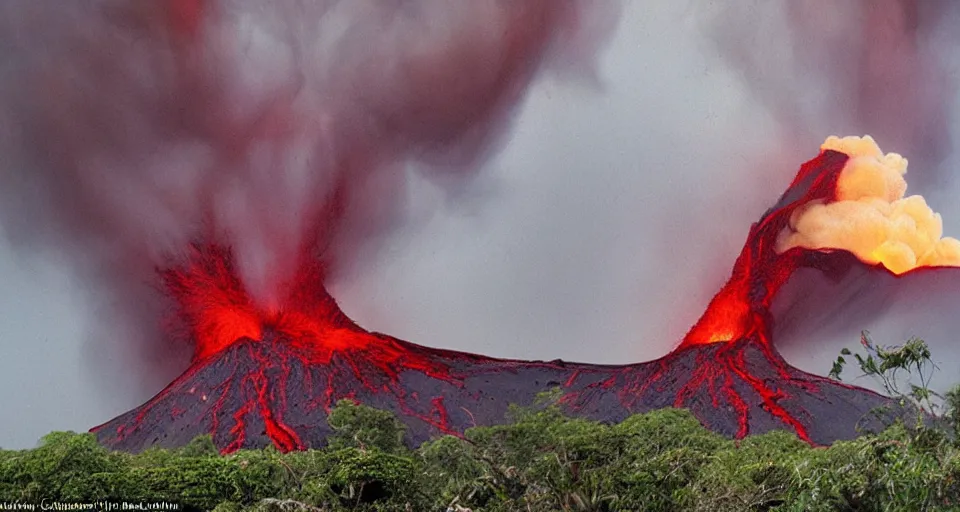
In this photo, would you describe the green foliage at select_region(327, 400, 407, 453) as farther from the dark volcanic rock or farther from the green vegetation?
the dark volcanic rock

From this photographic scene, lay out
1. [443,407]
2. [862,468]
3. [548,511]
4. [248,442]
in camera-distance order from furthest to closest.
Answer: [443,407], [248,442], [548,511], [862,468]

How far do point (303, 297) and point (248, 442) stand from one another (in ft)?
43.8

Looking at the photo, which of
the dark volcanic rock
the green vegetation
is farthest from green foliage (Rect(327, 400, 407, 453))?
the dark volcanic rock

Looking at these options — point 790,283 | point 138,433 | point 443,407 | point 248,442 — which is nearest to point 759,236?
point 790,283

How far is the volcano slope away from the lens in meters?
50.6

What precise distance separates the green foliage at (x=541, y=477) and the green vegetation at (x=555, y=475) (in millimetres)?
22

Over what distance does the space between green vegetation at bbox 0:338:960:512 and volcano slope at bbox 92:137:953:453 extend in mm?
27398

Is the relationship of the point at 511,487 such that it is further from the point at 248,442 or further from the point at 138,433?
the point at 138,433

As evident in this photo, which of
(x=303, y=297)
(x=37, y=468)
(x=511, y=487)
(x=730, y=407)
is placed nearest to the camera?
(x=511, y=487)

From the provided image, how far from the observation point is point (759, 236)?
5959 cm

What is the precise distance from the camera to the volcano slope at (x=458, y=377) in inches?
1991

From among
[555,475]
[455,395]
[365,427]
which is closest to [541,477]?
[555,475]

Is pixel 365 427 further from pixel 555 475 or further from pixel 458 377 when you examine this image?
pixel 458 377

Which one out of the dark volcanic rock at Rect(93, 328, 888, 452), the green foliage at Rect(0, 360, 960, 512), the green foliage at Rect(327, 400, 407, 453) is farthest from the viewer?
the dark volcanic rock at Rect(93, 328, 888, 452)
